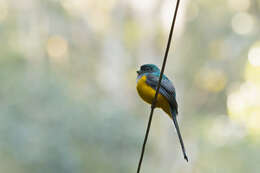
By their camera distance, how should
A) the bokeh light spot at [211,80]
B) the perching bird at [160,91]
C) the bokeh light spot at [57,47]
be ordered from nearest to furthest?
the perching bird at [160,91] → the bokeh light spot at [211,80] → the bokeh light spot at [57,47]

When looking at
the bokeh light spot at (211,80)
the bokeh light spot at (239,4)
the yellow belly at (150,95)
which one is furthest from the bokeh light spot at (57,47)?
the yellow belly at (150,95)

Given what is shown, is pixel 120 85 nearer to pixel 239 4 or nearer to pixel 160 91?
pixel 239 4

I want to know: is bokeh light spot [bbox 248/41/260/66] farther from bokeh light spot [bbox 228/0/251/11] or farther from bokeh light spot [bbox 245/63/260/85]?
bokeh light spot [bbox 228/0/251/11]

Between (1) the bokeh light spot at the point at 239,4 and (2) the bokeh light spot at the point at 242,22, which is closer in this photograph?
(2) the bokeh light spot at the point at 242,22

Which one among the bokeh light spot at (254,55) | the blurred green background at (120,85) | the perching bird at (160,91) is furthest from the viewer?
the bokeh light spot at (254,55)

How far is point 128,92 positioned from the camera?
17.3 meters

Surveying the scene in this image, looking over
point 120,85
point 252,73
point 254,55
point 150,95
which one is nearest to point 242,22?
point 254,55

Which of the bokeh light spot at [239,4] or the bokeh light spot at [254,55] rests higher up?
the bokeh light spot at [239,4]

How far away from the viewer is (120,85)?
58.0ft

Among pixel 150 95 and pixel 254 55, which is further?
pixel 254 55

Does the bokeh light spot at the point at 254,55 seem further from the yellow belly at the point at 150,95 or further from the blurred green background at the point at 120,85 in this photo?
the yellow belly at the point at 150,95

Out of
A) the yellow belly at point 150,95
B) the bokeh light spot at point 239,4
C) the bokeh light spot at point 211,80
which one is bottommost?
the bokeh light spot at point 211,80

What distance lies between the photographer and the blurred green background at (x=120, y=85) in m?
12.4

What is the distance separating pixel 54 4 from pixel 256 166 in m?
8.78
